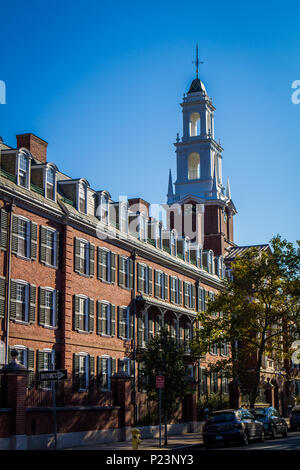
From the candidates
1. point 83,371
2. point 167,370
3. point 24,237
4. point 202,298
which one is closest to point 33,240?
point 24,237

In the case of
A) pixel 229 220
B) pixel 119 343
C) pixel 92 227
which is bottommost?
pixel 119 343

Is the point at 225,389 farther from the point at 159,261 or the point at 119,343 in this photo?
the point at 119,343

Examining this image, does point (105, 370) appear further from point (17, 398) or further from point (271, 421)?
point (17, 398)

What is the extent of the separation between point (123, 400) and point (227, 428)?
6.69m

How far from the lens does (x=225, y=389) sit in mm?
58594

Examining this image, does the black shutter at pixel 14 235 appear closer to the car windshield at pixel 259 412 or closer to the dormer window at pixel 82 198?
the dormer window at pixel 82 198

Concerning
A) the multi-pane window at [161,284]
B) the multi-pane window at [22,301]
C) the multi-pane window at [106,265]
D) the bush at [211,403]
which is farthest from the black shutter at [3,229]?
the bush at [211,403]

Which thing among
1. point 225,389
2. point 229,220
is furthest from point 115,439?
point 229,220

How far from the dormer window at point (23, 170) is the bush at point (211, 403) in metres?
23.3

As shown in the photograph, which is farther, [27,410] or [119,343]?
[119,343]

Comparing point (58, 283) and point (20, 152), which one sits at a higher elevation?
point (20, 152)

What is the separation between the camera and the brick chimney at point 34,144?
1556 inches

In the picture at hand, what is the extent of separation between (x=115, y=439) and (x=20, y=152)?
574 inches

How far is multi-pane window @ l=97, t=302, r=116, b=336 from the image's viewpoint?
39.4 meters
